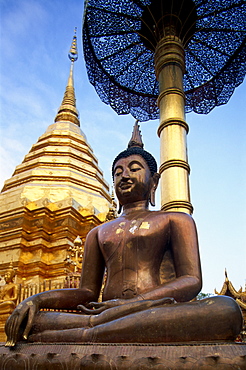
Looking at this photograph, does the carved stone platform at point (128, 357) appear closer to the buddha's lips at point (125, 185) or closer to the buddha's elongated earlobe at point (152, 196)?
the buddha's lips at point (125, 185)

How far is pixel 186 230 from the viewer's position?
8.21 feet

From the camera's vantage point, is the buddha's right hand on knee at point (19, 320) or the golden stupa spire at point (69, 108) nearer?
the buddha's right hand on knee at point (19, 320)

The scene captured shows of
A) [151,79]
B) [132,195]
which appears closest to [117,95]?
[151,79]

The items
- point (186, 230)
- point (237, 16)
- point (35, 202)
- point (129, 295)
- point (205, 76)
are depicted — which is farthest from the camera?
point (35, 202)

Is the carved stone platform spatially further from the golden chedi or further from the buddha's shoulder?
the golden chedi

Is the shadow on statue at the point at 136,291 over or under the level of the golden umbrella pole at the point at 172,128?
under

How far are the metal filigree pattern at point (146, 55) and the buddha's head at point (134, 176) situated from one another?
5.10m

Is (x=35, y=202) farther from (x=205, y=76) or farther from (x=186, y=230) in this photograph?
(x=186, y=230)

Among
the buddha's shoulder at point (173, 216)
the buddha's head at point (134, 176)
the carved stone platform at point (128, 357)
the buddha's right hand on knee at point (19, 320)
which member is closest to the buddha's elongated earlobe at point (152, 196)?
the buddha's head at point (134, 176)

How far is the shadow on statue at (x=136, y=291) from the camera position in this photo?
176 cm

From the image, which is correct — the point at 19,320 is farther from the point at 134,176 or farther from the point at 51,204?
the point at 51,204

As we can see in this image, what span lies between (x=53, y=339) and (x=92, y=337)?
0.22m

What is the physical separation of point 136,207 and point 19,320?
3.80 feet

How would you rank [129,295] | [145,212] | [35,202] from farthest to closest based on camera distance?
[35,202] < [145,212] < [129,295]
